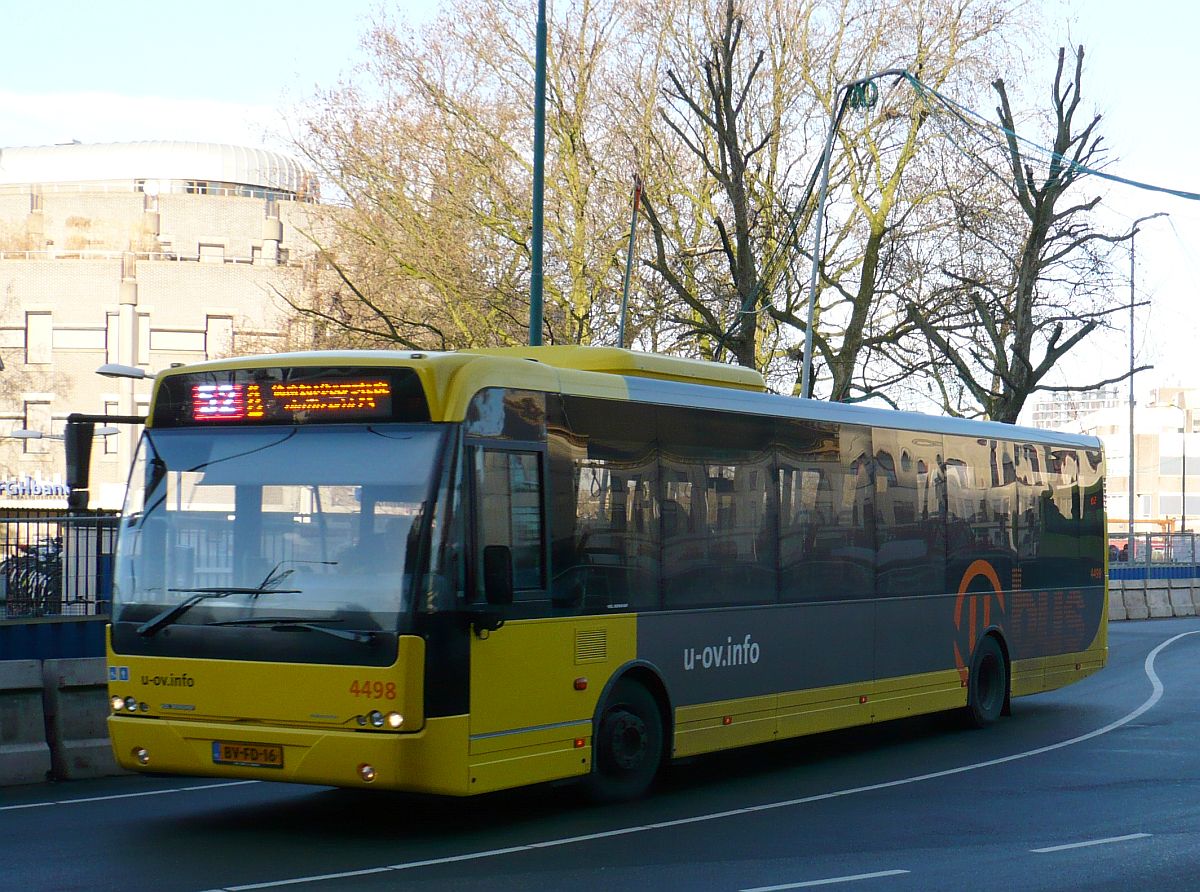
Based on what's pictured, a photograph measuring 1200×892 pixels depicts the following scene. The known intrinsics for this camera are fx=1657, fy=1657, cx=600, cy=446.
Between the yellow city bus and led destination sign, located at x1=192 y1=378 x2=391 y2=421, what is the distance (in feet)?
0.05

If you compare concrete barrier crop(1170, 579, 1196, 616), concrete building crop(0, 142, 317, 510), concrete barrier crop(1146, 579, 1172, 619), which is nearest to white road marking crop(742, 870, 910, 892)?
concrete barrier crop(1146, 579, 1172, 619)

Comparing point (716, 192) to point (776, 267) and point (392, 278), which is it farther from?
point (392, 278)

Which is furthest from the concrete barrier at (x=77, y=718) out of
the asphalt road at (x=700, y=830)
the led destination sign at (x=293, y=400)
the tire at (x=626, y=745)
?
the tire at (x=626, y=745)

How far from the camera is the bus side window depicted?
9.90m

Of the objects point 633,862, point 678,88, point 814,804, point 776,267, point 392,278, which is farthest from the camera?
point 392,278

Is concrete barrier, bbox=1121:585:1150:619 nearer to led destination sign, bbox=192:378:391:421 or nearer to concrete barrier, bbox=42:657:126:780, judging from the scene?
concrete barrier, bbox=42:657:126:780

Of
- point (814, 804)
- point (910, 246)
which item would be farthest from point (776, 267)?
point (814, 804)

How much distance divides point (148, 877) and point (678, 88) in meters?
21.0

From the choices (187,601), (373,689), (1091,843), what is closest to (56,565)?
(187,601)

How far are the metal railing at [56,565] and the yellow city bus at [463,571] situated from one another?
6.13 metres

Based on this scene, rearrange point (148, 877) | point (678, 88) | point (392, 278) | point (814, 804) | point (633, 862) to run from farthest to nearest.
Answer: point (392, 278) < point (678, 88) < point (814, 804) < point (633, 862) < point (148, 877)

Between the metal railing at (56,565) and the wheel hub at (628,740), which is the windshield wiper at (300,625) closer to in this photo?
the wheel hub at (628,740)

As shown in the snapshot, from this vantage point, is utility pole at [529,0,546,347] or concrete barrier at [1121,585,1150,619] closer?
utility pole at [529,0,546,347]

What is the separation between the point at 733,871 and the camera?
8.82 metres
